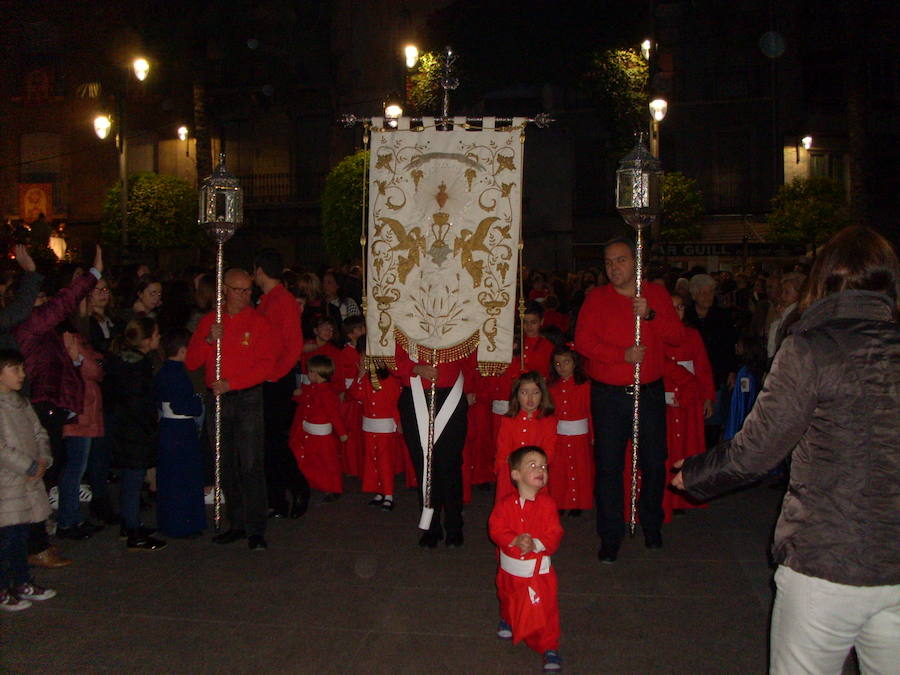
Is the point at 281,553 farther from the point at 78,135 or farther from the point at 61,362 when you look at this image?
the point at 78,135

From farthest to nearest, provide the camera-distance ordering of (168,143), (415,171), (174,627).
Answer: (168,143), (415,171), (174,627)

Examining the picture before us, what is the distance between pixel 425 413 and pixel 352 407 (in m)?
2.34

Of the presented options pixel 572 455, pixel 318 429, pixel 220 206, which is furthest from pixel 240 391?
pixel 572 455

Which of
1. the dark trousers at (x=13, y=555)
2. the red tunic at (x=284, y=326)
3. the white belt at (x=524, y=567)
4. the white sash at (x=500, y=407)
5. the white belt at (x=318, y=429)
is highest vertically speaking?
the red tunic at (x=284, y=326)

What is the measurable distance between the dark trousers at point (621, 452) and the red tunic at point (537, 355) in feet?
6.17

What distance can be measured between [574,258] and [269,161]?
12.1 meters

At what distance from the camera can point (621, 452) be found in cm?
643

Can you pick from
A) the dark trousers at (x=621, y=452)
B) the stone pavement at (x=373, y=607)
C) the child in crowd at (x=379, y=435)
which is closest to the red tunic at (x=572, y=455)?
the stone pavement at (x=373, y=607)

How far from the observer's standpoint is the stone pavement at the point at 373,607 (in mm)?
4676

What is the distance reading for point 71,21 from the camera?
34531mm

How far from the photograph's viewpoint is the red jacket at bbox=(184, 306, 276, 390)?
264 inches

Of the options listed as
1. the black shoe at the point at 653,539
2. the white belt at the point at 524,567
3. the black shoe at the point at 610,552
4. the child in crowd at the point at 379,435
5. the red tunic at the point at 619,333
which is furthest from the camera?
the child in crowd at the point at 379,435

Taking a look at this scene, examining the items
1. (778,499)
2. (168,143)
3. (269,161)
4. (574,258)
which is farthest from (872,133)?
(778,499)

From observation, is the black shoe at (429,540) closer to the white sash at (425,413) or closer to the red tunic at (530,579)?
the white sash at (425,413)
